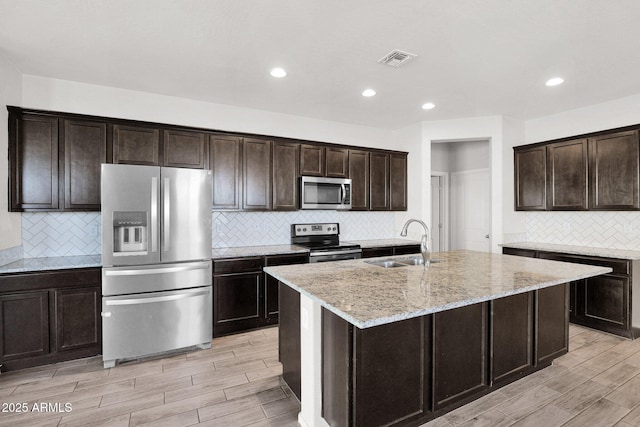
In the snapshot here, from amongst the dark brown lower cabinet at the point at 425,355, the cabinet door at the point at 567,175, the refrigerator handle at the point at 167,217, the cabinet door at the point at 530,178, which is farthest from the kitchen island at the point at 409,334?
the cabinet door at the point at 530,178

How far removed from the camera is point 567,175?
4246mm

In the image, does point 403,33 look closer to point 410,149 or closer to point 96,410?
point 410,149

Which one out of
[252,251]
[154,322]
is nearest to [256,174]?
[252,251]

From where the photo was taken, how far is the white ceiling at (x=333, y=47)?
219 cm

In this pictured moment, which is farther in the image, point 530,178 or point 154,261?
point 530,178

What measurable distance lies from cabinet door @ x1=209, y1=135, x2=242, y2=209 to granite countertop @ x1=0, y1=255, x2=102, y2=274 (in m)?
1.33

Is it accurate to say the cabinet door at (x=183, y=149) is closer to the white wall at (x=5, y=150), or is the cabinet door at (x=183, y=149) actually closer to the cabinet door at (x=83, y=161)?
the cabinet door at (x=83, y=161)

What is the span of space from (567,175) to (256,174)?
4.12 metres

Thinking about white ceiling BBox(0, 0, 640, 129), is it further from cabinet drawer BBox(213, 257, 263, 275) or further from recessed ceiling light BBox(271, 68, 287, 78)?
cabinet drawer BBox(213, 257, 263, 275)

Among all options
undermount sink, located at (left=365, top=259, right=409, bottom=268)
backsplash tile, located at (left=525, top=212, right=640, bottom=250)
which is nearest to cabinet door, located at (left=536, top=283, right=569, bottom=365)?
undermount sink, located at (left=365, top=259, right=409, bottom=268)

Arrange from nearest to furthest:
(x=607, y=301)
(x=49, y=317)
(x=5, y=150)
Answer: (x=49, y=317) < (x=5, y=150) < (x=607, y=301)

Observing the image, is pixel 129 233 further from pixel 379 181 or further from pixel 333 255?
pixel 379 181

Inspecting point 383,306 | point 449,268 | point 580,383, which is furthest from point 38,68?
point 580,383

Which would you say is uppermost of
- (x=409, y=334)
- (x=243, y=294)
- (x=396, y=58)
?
(x=396, y=58)
